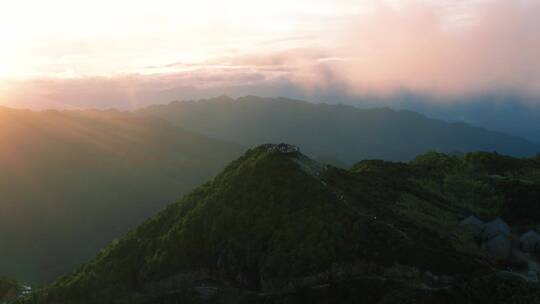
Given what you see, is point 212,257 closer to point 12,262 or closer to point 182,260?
point 182,260

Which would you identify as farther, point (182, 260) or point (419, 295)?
point (182, 260)

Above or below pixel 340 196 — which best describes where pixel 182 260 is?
below

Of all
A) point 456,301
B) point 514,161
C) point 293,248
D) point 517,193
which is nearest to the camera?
point 456,301

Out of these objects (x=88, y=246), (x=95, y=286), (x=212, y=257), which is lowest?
(x=88, y=246)

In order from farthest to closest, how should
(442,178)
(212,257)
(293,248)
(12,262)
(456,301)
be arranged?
(12,262) < (442,178) < (212,257) < (293,248) < (456,301)

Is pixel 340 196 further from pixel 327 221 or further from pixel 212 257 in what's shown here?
pixel 212 257

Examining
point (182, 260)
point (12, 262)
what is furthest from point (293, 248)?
point (12, 262)

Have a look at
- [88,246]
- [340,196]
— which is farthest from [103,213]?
[340,196]
